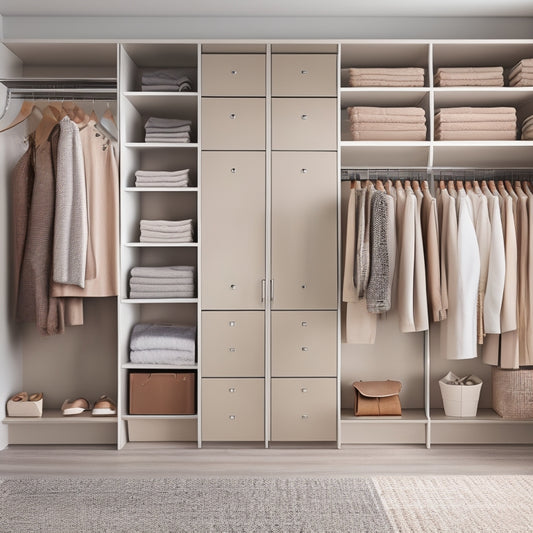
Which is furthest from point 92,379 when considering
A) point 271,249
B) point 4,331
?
point 271,249

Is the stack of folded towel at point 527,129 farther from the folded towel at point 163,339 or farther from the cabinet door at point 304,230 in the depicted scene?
the folded towel at point 163,339

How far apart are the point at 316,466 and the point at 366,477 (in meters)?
0.33

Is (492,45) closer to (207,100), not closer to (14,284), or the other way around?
(207,100)

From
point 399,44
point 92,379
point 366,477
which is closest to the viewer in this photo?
point 366,477

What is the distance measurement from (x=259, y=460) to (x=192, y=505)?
74 centimetres

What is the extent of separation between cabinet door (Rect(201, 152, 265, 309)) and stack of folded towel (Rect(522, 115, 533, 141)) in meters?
1.69

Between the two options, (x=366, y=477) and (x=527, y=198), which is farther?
(x=527, y=198)

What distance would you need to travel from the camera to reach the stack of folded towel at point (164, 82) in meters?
3.95

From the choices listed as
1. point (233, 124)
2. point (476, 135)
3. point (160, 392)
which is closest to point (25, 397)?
point (160, 392)

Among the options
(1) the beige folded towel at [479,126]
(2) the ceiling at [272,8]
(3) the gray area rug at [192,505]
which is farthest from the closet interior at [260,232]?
(3) the gray area rug at [192,505]

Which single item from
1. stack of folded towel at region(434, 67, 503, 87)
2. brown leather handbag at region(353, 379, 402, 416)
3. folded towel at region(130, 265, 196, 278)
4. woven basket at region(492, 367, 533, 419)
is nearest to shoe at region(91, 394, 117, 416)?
folded towel at region(130, 265, 196, 278)

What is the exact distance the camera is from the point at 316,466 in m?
3.55

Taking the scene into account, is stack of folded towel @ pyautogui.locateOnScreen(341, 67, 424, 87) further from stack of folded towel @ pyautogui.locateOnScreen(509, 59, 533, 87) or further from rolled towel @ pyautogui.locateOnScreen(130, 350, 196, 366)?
rolled towel @ pyautogui.locateOnScreen(130, 350, 196, 366)

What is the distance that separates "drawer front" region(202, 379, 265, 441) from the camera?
12.7 feet
